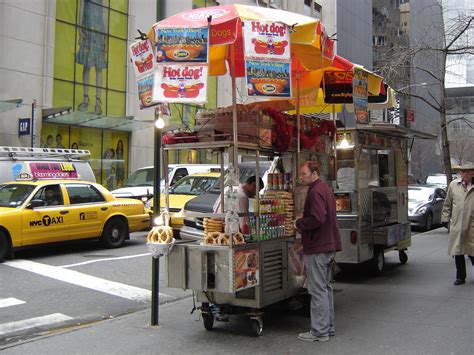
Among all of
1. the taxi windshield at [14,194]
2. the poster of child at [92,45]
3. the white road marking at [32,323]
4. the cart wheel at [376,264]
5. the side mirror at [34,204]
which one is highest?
the poster of child at [92,45]

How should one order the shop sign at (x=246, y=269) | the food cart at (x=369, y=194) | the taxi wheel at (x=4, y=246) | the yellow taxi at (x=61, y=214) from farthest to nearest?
the yellow taxi at (x=61, y=214)
the taxi wheel at (x=4, y=246)
the food cart at (x=369, y=194)
the shop sign at (x=246, y=269)

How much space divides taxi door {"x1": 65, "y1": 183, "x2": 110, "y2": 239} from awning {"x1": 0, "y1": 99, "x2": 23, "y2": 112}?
8570 millimetres

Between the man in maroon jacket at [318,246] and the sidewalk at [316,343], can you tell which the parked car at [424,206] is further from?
the man in maroon jacket at [318,246]

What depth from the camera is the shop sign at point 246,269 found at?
539 cm

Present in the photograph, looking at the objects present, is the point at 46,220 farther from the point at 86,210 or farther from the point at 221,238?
the point at 221,238

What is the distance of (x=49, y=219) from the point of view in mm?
10648

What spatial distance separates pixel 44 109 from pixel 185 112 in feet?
25.7

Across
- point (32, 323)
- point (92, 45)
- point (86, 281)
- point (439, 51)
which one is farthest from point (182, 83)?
point (92, 45)

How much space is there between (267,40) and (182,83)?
0.97 meters

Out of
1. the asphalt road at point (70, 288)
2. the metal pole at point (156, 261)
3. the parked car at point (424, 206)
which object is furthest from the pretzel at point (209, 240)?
the parked car at point (424, 206)

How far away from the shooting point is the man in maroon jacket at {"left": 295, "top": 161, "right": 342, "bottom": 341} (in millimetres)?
5398

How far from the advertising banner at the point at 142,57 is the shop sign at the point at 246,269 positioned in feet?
7.10

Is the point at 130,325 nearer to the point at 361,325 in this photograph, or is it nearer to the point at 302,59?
the point at 361,325

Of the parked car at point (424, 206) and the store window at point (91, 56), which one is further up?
the store window at point (91, 56)
